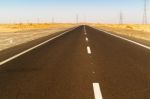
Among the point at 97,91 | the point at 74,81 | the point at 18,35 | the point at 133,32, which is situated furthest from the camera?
the point at 133,32

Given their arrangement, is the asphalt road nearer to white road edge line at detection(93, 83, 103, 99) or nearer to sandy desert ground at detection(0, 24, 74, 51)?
white road edge line at detection(93, 83, 103, 99)

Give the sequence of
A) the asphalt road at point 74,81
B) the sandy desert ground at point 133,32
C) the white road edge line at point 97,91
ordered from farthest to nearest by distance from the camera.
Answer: the sandy desert ground at point 133,32, the asphalt road at point 74,81, the white road edge line at point 97,91

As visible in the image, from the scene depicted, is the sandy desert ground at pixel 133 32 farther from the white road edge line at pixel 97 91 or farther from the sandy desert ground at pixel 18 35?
the white road edge line at pixel 97 91

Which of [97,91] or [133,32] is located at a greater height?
[97,91]

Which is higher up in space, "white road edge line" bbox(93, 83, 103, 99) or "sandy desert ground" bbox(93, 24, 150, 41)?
"white road edge line" bbox(93, 83, 103, 99)

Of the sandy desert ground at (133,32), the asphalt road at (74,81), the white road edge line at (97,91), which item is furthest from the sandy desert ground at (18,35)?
the white road edge line at (97,91)

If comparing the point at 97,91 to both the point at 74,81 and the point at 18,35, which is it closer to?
the point at 74,81

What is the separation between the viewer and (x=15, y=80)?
7.91 metres

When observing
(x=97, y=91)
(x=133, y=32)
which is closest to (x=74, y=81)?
(x=97, y=91)

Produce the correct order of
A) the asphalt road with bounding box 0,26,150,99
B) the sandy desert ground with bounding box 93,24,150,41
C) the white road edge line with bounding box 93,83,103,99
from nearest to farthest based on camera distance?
the white road edge line with bounding box 93,83,103,99 → the asphalt road with bounding box 0,26,150,99 → the sandy desert ground with bounding box 93,24,150,41

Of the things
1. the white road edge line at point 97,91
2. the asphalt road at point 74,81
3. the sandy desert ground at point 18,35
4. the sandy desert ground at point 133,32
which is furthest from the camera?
the sandy desert ground at point 133,32

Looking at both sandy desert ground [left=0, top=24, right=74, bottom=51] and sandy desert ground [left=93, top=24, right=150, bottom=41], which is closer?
sandy desert ground [left=0, top=24, right=74, bottom=51]

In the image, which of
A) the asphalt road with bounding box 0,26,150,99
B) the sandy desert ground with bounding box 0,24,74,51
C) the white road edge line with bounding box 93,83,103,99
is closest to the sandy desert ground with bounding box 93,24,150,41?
the sandy desert ground with bounding box 0,24,74,51

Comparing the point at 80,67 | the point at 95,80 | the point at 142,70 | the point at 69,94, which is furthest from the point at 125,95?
the point at 80,67
